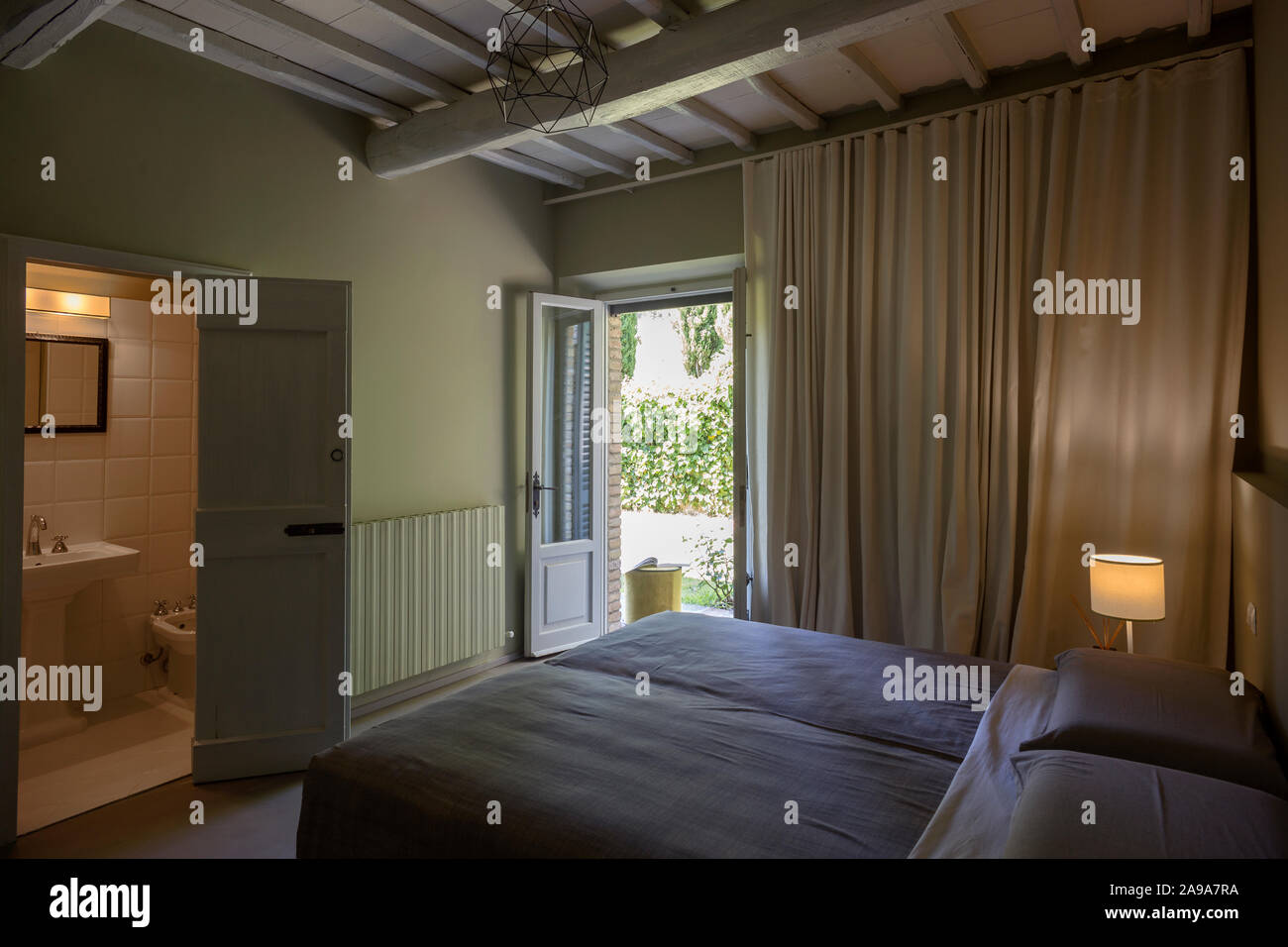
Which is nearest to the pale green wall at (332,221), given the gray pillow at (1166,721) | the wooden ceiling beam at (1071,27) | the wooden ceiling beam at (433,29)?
the wooden ceiling beam at (433,29)

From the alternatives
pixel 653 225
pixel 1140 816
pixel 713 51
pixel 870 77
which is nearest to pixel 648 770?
pixel 1140 816

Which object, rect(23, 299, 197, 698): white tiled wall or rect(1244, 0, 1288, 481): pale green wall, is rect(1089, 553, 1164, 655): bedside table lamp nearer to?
rect(1244, 0, 1288, 481): pale green wall

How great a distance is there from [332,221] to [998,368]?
10.2ft

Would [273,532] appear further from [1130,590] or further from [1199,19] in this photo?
[1199,19]

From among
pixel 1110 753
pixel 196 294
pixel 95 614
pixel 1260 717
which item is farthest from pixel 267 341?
pixel 1260 717

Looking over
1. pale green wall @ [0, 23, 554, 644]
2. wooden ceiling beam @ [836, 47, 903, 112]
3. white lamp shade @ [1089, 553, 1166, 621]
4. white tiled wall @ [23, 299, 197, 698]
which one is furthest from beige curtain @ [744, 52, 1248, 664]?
white tiled wall @ [23, 299, 197, 698]

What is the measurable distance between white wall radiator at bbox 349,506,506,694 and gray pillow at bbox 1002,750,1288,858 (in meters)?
3.02

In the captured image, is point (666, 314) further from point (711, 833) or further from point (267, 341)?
point (711, 833)

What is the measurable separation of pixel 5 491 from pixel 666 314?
537 centimetres

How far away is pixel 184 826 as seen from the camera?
257cm

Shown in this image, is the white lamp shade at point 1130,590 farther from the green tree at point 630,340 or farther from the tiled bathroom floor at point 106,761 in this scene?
the green tree at point 630,340

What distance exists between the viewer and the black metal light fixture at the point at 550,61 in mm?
2629

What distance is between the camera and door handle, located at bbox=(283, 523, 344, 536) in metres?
3.01

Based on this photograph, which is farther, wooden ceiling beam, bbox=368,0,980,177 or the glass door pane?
the glass door pane
